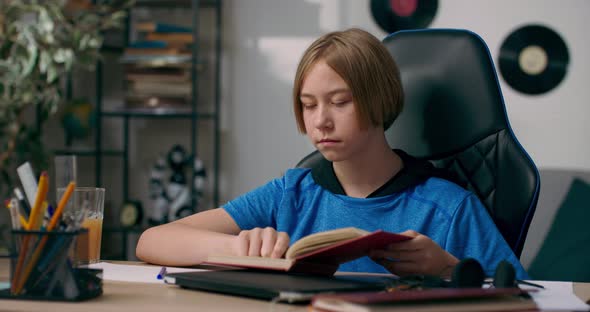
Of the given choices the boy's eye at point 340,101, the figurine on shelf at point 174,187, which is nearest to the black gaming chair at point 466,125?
the boy's eye at point 340,101

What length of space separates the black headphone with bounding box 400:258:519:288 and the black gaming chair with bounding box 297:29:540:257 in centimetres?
50

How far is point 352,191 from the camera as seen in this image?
144 cm

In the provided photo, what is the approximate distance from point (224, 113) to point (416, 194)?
8.07 ft

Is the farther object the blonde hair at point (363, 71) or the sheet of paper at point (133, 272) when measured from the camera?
the blonde hair at point (363, 71)

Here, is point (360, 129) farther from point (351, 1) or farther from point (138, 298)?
point (351, 1)

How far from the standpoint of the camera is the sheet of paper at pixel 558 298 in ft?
2.76

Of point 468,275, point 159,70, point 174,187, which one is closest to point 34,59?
point 159,70

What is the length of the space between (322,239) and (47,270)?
1.09 feet

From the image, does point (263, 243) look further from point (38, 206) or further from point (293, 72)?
point (293, 72)

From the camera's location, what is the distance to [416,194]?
1.39 meters

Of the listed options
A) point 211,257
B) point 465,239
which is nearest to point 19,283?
point 211,257

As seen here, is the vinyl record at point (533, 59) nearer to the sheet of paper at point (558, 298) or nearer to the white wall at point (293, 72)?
the white wall at point (293, 72)

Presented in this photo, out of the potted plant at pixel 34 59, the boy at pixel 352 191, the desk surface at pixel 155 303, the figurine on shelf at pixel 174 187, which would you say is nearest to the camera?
the desk surface at pixel 155 303

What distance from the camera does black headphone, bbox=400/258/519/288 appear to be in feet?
2.90
